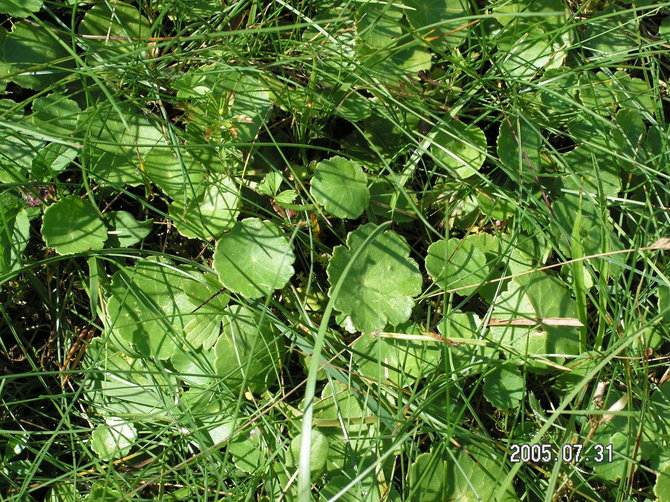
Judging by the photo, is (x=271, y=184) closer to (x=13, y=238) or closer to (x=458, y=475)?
(x=13, y=238)

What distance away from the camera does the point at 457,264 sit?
1.51 metres

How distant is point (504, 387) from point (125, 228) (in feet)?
3.51

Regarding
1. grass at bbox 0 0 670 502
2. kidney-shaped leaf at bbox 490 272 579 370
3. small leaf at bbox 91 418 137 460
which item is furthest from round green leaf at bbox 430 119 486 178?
small leaf at bbox 91 418 137 460

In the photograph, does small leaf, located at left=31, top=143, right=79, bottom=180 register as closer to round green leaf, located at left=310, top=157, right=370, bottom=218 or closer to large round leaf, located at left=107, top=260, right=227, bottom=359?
large round leaf, located at left=107, top=260, right=227, bottom=359

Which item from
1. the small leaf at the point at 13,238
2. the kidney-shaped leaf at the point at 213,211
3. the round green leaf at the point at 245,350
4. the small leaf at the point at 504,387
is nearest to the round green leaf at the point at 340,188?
the kidney-shaped leaf at the point at 213,211

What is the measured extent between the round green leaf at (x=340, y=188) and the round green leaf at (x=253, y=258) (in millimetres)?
147

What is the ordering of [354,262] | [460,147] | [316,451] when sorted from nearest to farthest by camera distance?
[316,451], [354,262], [460,147]

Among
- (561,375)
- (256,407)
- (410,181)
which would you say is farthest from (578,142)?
(256,407)

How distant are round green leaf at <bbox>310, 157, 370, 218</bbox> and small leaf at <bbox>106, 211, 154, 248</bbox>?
47 centimetres

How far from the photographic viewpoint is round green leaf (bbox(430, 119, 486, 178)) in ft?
5.08

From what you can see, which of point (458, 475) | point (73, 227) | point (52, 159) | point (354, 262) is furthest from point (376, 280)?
point (52, 159)

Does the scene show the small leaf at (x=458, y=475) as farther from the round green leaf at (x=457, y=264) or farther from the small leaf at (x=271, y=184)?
the small leaf at (x=271, y=184)

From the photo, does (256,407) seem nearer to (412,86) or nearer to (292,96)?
(292,96)

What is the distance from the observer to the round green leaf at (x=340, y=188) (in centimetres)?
146
